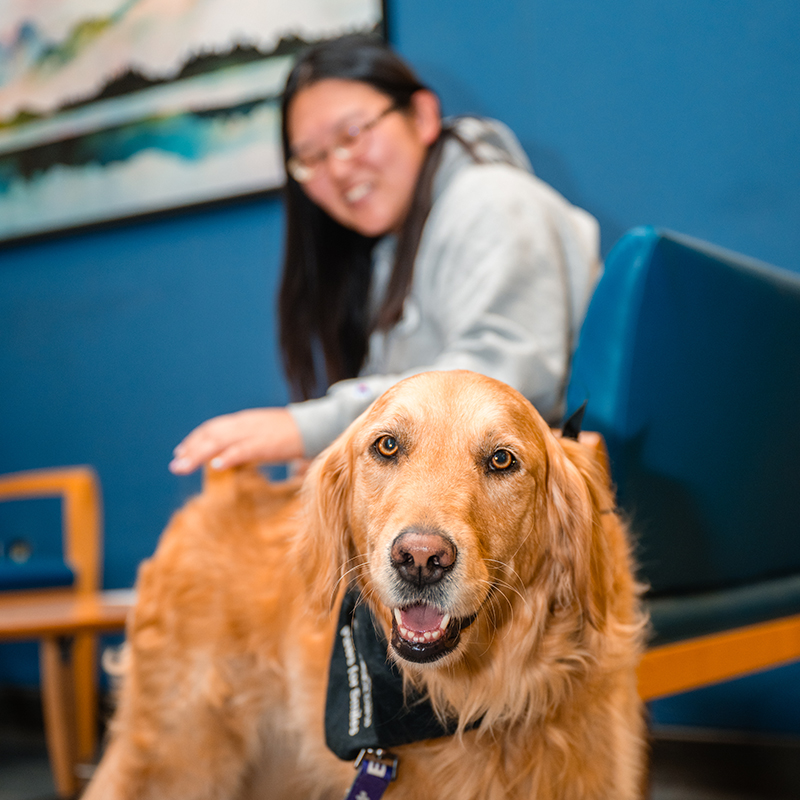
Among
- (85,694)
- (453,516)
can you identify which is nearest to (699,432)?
(453,516)

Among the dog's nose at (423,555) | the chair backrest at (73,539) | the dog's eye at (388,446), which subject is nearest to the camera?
the dog's nose at (423,555)

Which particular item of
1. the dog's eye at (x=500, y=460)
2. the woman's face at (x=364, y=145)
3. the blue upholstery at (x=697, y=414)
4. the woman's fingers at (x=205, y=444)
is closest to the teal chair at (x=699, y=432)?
the blue upholstery at (x=697, y=414)

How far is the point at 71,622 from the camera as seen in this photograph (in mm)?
1801

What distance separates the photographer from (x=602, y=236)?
194 cm

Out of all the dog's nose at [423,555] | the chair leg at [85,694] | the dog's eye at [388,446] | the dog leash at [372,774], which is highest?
the dog's eye at [388,446]

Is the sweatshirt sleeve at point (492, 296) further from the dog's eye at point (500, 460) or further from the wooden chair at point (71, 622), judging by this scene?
the wooden chair at point (71, 622)

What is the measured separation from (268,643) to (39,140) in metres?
2.29

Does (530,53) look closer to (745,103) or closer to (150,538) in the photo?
(745,103)

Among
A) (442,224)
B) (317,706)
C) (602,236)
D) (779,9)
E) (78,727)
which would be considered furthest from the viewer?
(78,727)

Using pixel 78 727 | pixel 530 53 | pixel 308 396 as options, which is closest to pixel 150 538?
pixel 78 727

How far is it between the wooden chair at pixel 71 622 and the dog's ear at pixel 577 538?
4.62ft

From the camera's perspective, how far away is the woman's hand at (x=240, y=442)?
110 centimetres

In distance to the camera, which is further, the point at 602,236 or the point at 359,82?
the point at 602,236

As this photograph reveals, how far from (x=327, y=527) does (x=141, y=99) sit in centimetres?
206
